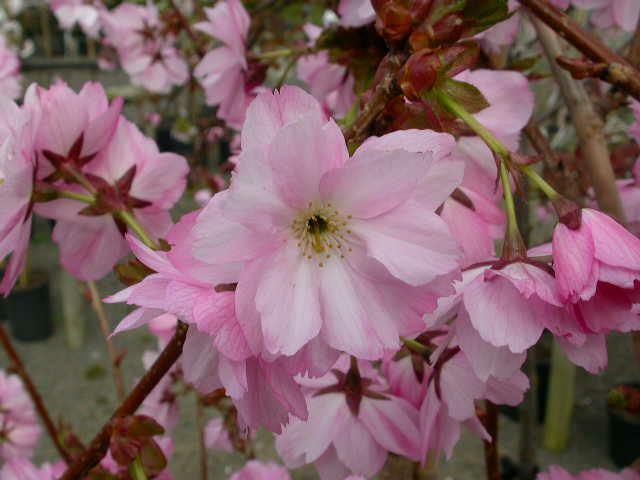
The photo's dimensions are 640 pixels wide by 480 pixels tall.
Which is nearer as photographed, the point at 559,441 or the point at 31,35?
the point at 559,441

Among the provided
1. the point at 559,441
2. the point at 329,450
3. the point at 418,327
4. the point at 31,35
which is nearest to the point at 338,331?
the point at 418,327

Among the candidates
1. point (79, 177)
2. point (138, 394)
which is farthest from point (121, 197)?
point (138, 394)

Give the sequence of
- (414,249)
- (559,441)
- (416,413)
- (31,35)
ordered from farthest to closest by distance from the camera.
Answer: (31,35), (559,441), (416,413), (414,249)

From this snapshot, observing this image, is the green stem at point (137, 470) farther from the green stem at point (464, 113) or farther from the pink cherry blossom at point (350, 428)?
the green stem at point (464, 113)

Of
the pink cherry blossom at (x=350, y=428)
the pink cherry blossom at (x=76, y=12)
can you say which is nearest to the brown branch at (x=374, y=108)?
the pink cherry blossom at (x=350, y=428)

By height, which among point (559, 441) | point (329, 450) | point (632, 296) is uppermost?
point (632, 296)

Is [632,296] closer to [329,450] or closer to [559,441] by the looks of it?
[329,450]
